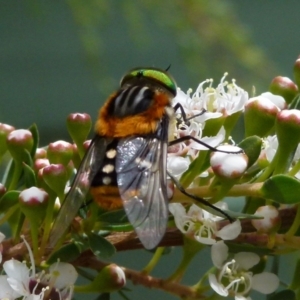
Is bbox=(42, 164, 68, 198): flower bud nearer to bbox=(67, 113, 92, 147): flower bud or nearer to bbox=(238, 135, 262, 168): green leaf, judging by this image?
bbox=(67, 113, 92, 147): flower bud

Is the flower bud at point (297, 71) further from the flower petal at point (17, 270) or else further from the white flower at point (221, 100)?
the flower petal at point (17, 270)

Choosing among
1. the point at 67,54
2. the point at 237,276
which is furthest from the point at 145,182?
the point at 67,54

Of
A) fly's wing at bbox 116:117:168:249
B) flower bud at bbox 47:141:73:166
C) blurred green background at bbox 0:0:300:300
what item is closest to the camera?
fly's wing at bbox 116:117:168:249

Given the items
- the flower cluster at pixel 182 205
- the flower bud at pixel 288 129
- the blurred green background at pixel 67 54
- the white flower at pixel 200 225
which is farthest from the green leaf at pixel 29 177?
the blurred green background at pixel 67 54

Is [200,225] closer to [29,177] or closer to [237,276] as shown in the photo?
[237,276]

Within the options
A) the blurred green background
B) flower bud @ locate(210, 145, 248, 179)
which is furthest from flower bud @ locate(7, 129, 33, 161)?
the blurred green background

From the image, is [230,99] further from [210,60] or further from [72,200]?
[210,60]

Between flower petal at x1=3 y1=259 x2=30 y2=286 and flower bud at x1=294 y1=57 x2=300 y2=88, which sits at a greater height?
flower bud at x1=294 y1=57 x2=300 y2=88
